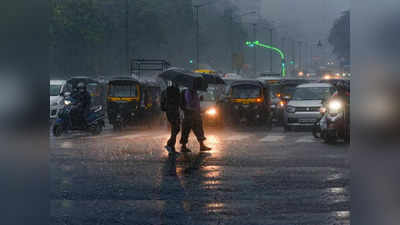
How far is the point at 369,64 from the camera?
3.26 meters

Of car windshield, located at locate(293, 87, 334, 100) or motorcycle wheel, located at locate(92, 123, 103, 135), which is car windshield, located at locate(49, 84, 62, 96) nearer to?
motorcycle wheel, located at locate(92, 123, 103, 135)

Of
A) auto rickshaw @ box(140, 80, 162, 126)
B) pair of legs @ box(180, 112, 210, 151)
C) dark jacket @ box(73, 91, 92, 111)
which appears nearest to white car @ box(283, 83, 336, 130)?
auto rickshaw @ box(140, 80, 162, 126)

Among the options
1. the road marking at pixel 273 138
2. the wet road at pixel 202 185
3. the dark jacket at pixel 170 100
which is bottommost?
the road marking at pixel 273 138

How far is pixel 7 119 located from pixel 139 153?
14.1m

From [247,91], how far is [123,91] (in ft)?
18.3

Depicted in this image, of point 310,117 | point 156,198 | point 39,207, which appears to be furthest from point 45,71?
point 310,117

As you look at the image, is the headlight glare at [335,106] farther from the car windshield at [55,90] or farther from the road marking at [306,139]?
the car windshield at [55,90]

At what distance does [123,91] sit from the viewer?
30.5 m

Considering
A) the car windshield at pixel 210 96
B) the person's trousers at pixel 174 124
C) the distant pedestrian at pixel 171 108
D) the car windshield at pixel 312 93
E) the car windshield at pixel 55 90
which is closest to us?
the person's trousers at pixel 174 124

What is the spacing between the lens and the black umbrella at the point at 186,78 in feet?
60.4

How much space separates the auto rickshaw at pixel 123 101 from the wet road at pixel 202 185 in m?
9.60

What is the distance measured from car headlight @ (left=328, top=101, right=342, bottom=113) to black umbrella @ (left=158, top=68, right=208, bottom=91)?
3679 millimetres

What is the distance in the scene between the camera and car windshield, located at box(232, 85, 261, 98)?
3266cm

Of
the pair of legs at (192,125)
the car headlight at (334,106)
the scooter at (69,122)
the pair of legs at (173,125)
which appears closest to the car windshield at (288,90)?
the scooter at (69,122)
